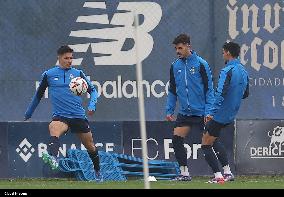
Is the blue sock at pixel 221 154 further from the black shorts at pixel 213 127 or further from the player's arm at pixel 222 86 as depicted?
the player's arm at pixel 222 86

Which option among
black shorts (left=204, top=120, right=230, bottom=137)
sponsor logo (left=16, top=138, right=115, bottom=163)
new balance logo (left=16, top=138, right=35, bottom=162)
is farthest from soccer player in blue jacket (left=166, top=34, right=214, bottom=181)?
new balance logo (left=16, top=138, right=35, bottom=162)

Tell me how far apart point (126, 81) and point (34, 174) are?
224 centimetres

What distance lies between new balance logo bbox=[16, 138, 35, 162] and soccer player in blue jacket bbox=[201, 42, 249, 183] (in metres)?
3.22

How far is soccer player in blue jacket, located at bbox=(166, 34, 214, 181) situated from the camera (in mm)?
16578

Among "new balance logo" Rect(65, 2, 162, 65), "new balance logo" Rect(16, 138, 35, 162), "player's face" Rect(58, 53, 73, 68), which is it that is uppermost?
"new balance logo" Rect(65, 2, 162, 65)

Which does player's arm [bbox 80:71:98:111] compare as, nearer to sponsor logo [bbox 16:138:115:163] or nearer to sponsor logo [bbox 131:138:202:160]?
sponsor logo [bbox 16:138:115:163]

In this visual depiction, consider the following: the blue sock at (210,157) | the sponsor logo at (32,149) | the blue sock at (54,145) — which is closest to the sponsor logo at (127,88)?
the sponsor logo at (32,149)

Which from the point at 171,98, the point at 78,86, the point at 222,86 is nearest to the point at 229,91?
the point at 222,86

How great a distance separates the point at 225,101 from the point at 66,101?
8.14ft

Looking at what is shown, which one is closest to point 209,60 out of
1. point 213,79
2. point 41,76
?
point 213,79

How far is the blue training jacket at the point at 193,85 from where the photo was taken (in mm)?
16625

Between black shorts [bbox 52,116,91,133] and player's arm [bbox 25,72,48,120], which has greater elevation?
player's arm [bbox 25,72,48,120]

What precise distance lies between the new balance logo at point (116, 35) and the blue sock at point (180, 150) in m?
2.36

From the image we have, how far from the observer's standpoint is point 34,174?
58.4 feet
